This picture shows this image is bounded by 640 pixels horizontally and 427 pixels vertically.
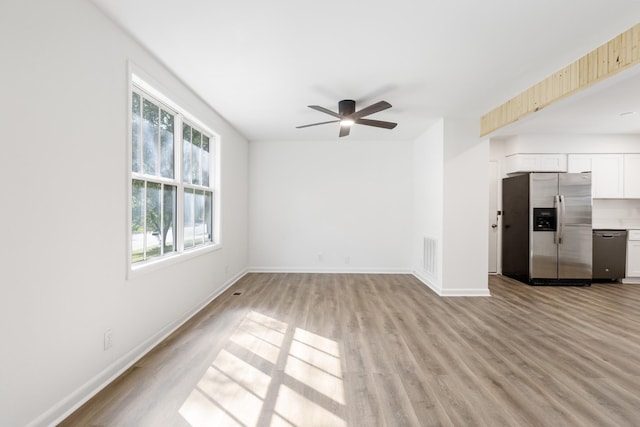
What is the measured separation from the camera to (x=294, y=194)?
5.85m

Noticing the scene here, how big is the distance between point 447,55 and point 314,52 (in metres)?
1.19

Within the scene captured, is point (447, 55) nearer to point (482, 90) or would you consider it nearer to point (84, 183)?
point (482, 90)

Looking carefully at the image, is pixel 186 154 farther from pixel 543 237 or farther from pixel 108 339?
pixel 543 237

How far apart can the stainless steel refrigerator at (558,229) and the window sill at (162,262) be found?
537 cm

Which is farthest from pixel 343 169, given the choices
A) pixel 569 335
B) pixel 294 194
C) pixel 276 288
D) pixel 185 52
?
pixel 569 335

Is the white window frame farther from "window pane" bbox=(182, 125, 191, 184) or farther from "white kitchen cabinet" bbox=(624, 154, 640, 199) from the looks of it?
"white kitchen cabinet" bbox=(624, 154, 640, 199)

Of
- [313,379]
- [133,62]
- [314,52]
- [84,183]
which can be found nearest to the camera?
[84,183]

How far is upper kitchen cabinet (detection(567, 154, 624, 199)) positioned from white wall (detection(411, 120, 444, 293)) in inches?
117

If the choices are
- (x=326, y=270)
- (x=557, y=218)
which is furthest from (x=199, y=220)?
(x=557, y=218)

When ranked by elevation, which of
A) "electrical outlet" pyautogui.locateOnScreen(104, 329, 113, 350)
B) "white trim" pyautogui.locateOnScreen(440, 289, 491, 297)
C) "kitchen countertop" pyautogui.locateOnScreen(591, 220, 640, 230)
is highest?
"kitchen countertop" pyautogui.locateOnScreen(591, 220, 640, 230)

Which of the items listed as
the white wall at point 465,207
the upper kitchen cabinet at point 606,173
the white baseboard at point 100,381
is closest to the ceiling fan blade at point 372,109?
the white wall at point 465,207

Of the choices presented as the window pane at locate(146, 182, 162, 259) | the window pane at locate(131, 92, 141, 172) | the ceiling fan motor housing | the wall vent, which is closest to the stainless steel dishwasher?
the wall vent

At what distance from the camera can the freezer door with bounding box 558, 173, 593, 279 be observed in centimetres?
489

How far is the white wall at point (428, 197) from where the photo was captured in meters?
4.46
